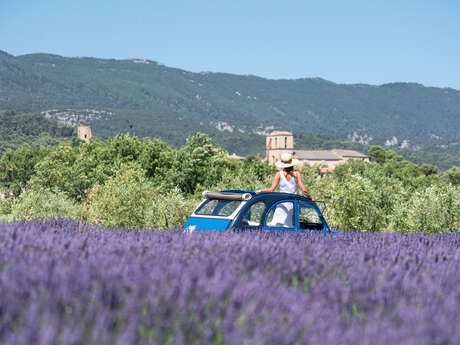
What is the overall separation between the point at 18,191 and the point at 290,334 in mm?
92437

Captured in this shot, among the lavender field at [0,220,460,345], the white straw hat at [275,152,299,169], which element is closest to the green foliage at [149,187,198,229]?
the white straw hat at [275,152,299,169]

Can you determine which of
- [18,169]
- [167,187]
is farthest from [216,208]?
[18,169]

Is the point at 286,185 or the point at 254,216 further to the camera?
the point at 286,185

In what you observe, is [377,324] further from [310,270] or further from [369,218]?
[369,218]

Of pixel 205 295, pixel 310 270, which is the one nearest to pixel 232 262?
pixel 310 270

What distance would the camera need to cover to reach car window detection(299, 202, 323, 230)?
9.29 meters

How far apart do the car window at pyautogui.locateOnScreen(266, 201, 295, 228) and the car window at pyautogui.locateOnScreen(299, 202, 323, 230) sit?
353 millimetres

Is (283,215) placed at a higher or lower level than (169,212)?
higher

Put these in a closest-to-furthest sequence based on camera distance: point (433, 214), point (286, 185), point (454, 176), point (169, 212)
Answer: point (286, 185)
point (433, 214)
point (169, 212)
point (454, 176)

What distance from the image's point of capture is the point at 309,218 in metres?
10.3

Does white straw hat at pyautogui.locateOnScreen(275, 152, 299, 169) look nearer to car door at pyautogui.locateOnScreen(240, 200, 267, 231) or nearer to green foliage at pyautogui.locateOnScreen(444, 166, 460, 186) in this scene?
car door at pyautogui.locateOnScreen(240, 200, 267, 231)

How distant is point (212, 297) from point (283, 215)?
5606 mm

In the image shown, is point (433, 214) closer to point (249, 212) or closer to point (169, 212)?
point (169, 212)

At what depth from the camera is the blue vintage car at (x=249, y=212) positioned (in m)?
8.09
